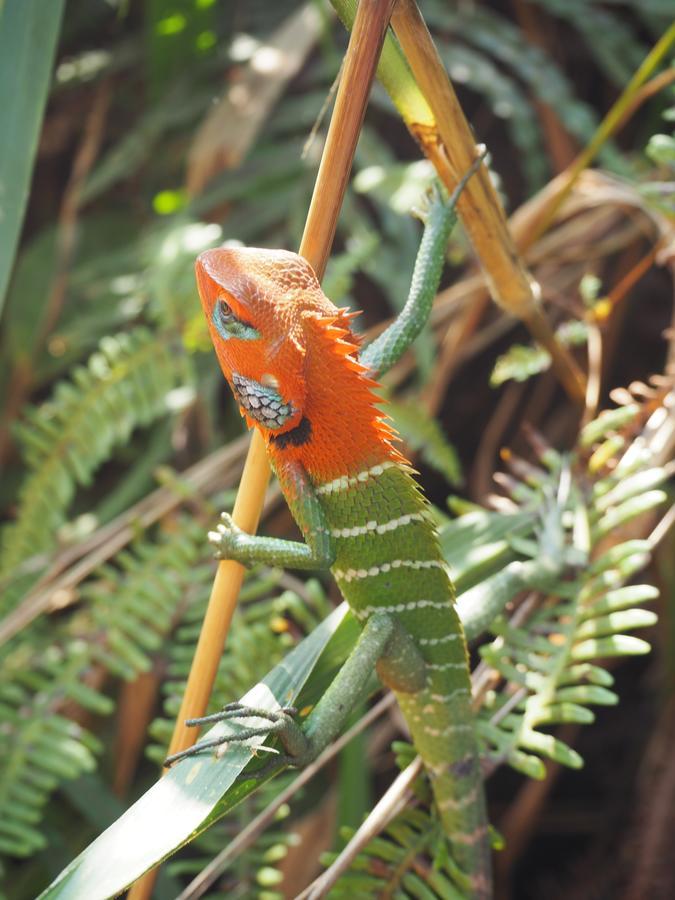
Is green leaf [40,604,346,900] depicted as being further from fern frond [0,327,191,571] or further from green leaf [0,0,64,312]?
fern frond [0,327,191,571]

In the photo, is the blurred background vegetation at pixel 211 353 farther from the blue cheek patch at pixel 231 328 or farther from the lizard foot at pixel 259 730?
the lizard foot at pixel 259 730

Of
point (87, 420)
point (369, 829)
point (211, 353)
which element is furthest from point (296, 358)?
point (211, 353)

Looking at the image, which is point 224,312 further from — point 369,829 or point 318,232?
point 369,829

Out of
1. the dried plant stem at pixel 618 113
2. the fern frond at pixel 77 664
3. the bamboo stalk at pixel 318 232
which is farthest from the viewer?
the fern frond at pixel 77 664

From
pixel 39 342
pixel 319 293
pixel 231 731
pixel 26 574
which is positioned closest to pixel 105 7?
pixel 39 342

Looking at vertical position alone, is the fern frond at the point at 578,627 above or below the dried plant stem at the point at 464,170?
below

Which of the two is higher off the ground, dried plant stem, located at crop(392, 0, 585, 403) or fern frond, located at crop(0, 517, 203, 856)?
dried plant stem, located at crop(392, 0, 585, 403)

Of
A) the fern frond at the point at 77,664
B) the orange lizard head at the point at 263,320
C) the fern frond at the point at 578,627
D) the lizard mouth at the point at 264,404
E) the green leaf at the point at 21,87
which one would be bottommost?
the fern frond at the point at 578,627

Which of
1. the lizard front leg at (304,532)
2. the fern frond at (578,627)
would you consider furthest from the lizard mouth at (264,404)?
the fern frond at (578,627)

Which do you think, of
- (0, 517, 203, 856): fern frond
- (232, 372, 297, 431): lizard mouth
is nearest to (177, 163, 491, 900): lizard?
(232, 372, 297, 431): lizard mouth
